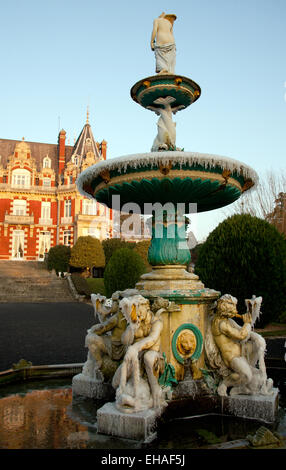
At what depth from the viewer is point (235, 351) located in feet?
14.1

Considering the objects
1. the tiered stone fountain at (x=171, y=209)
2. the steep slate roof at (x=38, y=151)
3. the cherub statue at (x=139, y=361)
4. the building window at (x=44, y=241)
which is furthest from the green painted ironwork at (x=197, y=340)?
the steep slate roof at (x=38, y=151)

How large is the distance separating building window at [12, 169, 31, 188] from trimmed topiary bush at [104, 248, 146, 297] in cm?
2955

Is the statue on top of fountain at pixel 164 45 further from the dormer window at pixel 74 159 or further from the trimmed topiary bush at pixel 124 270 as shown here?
the dormer window at pixel 74 159

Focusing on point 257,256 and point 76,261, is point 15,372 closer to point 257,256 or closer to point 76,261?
point 257,256

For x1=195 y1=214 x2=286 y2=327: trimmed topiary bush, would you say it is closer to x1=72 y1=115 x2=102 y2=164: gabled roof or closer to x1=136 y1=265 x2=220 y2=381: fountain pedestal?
x1=136 y1=265 x2=220 y2=381: fountain pedestal

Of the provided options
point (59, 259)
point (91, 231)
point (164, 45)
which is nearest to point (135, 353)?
point (164, 45)

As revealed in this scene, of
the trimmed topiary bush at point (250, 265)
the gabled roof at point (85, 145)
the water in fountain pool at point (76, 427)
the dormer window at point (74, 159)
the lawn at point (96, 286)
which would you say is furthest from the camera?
the gabled roof at point (85, 145)

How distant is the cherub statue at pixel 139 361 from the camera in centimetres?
358

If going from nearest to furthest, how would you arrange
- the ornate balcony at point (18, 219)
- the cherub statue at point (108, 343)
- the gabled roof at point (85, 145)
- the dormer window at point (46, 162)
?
1. the cherub statue at point (108, 343)
2. the ornate balcony at point (18, 219)
3. the gabled roof at point (85, 145)
4. the dormer window at point (46, 162)

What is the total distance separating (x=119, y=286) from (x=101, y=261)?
1506cm

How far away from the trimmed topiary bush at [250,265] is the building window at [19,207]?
35.1 meters

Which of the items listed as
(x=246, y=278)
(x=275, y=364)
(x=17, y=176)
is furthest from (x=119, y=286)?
(x=17, y=176)

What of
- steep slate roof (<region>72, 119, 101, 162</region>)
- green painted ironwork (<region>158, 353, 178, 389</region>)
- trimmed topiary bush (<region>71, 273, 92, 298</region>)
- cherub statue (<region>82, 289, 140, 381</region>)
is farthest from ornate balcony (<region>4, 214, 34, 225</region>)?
green painted ironwork (<region>158, 353, 178, 389</region>)

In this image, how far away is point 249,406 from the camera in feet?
13.4
